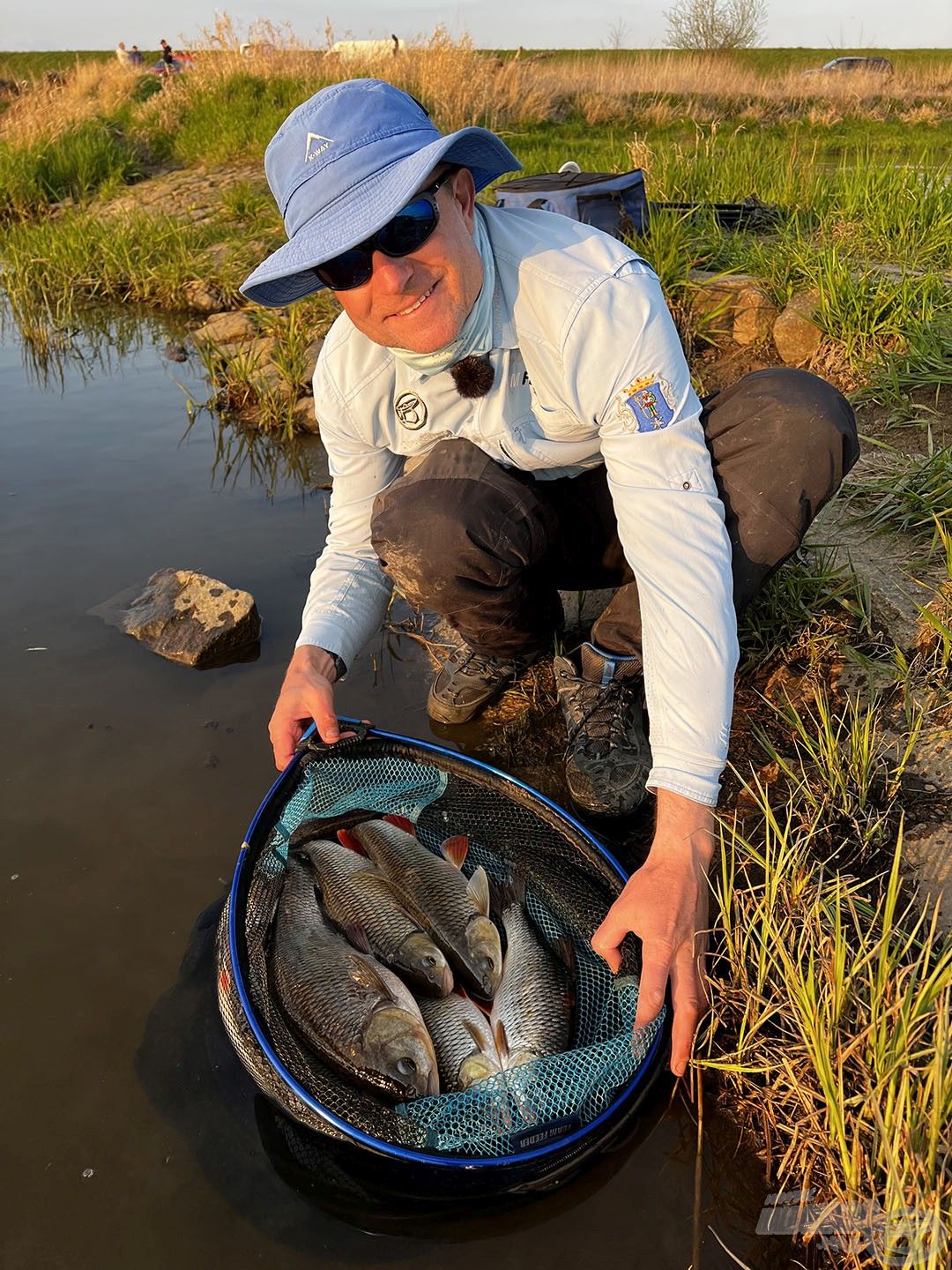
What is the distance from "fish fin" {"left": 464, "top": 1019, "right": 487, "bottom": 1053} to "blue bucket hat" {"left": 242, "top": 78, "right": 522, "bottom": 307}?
154cm

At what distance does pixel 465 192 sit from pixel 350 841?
1586 millimetres

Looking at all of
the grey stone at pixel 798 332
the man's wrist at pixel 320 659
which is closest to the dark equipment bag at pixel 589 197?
the grey stone at pixel 798 332

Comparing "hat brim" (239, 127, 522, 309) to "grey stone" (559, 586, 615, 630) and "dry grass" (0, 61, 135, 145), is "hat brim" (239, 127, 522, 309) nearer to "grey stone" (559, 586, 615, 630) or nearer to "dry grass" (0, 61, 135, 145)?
"grey stone" (559, 586, 615, 630)

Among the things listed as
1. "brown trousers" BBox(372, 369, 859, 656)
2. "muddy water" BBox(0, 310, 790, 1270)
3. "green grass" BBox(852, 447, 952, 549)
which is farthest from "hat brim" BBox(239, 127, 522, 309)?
"green grass" BBox(852, 447, 952, 549)

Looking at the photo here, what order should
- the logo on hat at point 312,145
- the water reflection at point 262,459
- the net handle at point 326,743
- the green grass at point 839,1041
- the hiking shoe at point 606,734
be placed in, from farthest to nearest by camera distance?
the water reflection at point 262,459, the hiking shoe at point 606,734, the net handle at point 326,743, the logo on hat at point 312,145, the green grass at point 839,1041

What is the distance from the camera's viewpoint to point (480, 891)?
2.20m

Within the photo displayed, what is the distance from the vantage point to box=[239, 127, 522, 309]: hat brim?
1720 mm

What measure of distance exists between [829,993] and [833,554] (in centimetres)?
191

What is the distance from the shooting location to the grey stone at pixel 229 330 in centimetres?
685

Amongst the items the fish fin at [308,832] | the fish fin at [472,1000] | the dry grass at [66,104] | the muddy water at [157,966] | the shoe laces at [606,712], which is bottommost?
the muddy water at [157,966]

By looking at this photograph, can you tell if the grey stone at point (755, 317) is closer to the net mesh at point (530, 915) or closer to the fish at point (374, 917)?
the net mesh at point (530, 915)

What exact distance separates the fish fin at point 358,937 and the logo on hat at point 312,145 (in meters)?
1.65

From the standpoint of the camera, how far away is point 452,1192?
66.6 inches

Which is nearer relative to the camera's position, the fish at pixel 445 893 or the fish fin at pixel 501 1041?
the fish fin at pixel 501 1041
